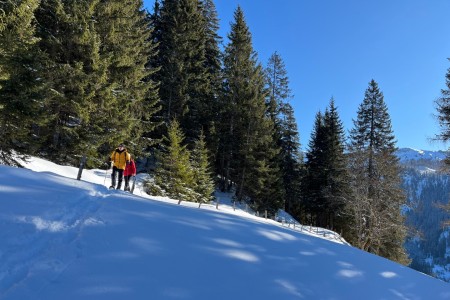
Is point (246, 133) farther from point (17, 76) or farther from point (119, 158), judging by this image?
point (17, 76)

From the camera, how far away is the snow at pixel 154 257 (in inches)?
160

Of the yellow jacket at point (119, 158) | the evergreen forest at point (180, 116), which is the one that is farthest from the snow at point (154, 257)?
the evergreen forest at point (180, 116)

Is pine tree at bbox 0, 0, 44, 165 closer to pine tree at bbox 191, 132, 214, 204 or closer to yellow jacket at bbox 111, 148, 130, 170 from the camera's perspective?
yellow jacket at bbox 111, 148, 130, 170

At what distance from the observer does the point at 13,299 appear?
3.47 m

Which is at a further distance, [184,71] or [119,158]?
[184,71]

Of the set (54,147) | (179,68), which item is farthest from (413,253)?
(54,147)

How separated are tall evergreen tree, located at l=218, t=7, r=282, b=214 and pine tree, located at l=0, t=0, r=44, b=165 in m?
21.6

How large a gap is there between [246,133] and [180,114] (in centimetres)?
704

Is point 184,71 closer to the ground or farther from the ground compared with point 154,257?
farther from the ground

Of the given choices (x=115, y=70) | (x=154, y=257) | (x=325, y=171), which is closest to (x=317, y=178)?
(x=325, y=171)

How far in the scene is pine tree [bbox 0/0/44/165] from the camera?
12630mm

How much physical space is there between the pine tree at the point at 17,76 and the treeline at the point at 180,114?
0.15 feet

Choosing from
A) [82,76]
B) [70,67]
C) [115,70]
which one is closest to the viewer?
[70,67]

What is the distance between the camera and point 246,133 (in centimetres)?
3366
